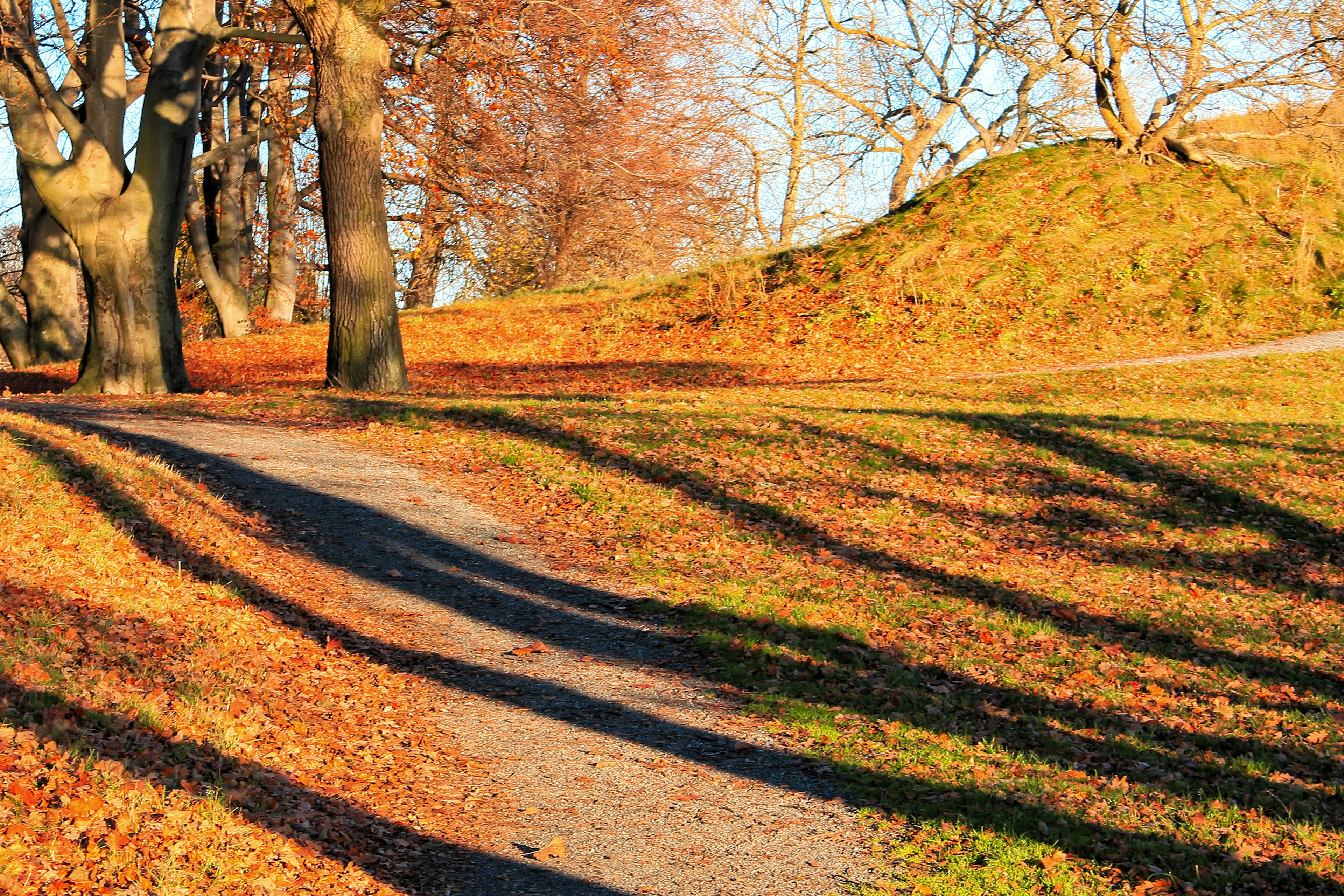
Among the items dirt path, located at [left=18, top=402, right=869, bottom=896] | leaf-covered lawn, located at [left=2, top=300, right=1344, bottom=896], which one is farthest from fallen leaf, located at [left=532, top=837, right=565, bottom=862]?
Answer: leaf-covered lawn, located at [left=2, top=300, right=1344, bottom=896]

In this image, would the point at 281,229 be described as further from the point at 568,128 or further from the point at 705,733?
the point at 705,733

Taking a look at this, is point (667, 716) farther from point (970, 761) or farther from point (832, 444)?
point (832, 444)

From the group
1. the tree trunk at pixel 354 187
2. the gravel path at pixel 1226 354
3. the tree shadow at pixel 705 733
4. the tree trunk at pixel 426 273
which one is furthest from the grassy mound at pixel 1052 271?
the tree shadow at pixel 705 733

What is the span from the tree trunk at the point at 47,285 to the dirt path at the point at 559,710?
35.8 feet

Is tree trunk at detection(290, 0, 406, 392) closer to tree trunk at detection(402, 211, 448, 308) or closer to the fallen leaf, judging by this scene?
the fallen leaf

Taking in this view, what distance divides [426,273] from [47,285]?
15.6 m

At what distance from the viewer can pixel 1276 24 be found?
66.9 feet

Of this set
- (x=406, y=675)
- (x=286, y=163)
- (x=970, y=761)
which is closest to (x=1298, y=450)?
(x=970, y=761)

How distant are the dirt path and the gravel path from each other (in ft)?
35.6

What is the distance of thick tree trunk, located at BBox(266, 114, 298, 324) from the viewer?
26.1 meters

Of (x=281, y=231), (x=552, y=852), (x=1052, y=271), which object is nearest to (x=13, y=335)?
(x=281, y=231)

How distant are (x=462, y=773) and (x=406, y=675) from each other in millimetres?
1277

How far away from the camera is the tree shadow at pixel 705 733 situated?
510cm

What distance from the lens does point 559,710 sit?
6141 millimetres
